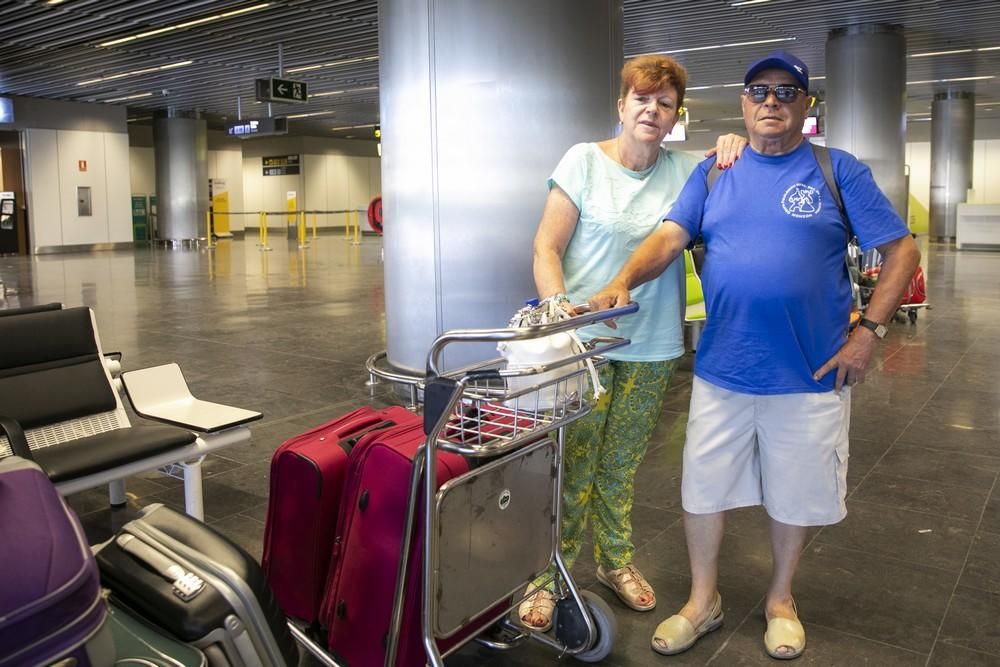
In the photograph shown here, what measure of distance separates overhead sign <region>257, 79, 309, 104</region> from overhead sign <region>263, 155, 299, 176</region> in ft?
71.9

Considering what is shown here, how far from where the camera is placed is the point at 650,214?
2676 mm

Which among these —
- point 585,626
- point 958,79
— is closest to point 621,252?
point 585,626

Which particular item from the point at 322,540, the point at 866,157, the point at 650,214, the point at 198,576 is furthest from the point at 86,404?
the point at 866,157

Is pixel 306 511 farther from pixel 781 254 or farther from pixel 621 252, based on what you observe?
pixel 781 254

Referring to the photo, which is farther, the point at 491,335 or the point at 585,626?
the point at 585,626

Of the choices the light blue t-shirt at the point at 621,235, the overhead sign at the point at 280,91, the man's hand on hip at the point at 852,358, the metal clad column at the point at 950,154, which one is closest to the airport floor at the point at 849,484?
the man's hand on hip at the point at 852,358

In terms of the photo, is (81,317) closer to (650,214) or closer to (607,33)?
(650,214)

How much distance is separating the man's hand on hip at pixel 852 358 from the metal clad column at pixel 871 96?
41.5 feet

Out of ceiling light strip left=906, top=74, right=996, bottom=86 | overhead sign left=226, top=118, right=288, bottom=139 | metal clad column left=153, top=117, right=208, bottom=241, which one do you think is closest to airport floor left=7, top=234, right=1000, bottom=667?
ceiling light strip left=906, top=74, right=996, bottom=86

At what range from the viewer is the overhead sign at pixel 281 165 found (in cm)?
3947

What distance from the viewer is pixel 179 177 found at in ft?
86.0

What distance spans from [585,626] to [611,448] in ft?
1.80

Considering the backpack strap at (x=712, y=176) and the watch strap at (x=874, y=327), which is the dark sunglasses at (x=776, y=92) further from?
the watch strap at (x=874, y=327)

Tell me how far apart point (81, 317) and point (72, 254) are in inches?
852
